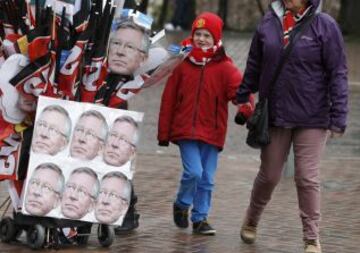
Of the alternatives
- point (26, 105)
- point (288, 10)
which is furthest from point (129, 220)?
point (288, 10)

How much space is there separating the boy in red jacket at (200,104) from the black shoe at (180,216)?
0.11m

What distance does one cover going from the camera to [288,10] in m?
7.29

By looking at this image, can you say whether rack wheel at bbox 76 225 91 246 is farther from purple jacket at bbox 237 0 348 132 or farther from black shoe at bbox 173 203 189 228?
purple jacket at bbox 237 0 348 132

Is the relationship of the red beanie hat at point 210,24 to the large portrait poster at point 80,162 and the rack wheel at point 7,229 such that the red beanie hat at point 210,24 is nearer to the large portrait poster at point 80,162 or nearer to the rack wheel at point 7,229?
the large portrait poster at point 80,162

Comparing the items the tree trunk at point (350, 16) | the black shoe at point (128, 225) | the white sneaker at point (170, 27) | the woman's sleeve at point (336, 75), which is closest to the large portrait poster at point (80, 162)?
the black shoe at point (128, 225)

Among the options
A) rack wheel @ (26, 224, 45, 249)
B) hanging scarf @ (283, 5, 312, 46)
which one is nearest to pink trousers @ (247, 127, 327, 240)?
hanging scarf @ (283, 5, 312, 46)

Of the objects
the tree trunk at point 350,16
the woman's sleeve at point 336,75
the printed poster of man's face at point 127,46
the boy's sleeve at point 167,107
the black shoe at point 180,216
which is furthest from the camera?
the tree trunk at point 350,16

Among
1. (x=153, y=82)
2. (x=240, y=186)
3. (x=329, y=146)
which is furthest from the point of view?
(x=329, y=146)

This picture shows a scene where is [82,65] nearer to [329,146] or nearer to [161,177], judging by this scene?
[161,177]

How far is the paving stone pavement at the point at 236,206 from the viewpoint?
754 centimetres

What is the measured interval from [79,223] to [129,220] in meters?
0.83

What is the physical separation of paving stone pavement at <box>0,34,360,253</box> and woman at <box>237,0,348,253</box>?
0.56 meters

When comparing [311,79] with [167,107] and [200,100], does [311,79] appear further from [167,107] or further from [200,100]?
[167,107]

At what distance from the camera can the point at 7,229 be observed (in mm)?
7297
